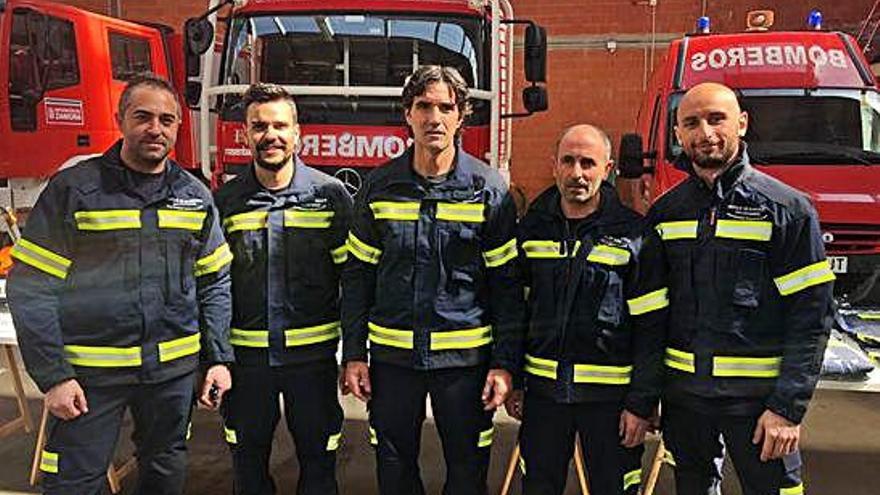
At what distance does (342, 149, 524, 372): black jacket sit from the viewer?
240 centimetres

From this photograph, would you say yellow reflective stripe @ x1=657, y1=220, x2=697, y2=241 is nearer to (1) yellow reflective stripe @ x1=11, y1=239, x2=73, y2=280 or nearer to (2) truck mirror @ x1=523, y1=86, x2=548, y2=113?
(1) yellow reflective stripe @ x1=11, y1=239, x2=73, y2=280

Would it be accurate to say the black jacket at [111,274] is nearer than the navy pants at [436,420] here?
Yes

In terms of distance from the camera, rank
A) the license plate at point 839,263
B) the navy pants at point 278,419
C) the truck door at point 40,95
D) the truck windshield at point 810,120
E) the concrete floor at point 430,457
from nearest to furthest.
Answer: the navy pants at point 278,419 < the concrete floor at point 430,457 < the license plate at point 839,263 < the truck windshield at point 810,120 < the truck door at point 40,95

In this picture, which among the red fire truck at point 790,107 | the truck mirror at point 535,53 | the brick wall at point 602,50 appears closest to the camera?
the red fire truck at point 790,107

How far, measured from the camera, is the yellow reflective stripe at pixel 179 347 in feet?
7.95

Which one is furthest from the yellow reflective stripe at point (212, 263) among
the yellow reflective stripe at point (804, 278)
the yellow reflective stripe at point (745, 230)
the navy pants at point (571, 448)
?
the yellow reflective stripe at point (804, 278)

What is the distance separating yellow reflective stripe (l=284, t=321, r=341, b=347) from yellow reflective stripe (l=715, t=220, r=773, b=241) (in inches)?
50.8

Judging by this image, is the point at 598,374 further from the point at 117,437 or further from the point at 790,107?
the point at 790,107

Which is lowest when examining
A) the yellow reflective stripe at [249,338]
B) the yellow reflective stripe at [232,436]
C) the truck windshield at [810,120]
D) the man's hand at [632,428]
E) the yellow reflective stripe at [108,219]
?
the yellow reflective stripe at [232,436]

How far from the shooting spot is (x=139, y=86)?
2.39m

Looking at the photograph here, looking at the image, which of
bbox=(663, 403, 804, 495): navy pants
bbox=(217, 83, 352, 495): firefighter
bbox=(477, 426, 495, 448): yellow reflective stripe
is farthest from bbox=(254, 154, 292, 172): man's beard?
bbox=(663, 403, 804, 495): navy pants

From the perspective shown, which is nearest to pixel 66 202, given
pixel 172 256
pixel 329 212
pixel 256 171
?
pixel 172 256

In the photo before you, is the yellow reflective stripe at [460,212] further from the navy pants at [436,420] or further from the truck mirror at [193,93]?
the truck mirror at [193,93]

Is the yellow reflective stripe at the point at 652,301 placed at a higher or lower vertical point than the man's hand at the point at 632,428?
higher
